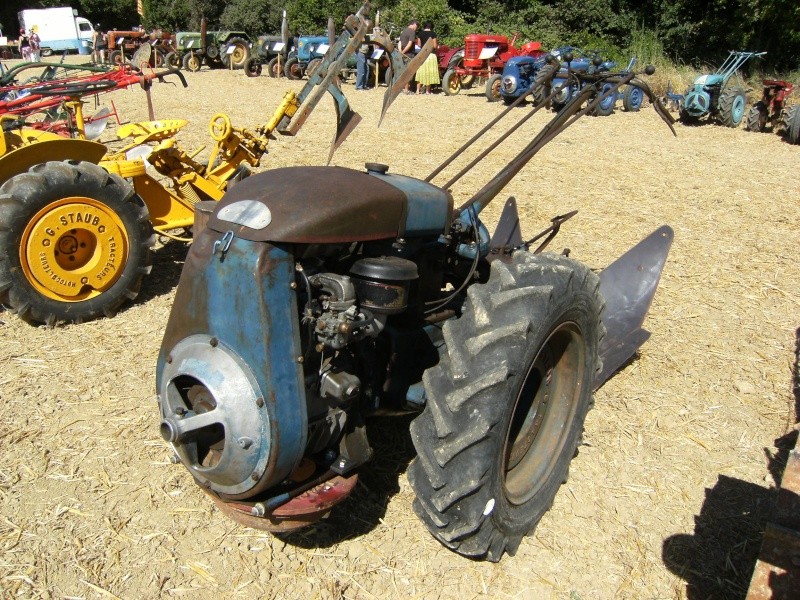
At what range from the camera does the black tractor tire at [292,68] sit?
824 inches

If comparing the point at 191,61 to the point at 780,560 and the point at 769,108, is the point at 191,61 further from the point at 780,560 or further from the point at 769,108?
the point at 780,560

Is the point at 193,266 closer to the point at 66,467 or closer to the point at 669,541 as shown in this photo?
the point at 66,467

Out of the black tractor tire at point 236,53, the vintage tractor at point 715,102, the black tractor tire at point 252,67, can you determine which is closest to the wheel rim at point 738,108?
the vintage tractor at point 715,102

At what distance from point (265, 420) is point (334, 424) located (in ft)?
1.18

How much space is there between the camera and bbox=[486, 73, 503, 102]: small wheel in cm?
1598

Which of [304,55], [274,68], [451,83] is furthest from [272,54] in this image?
[451,83]

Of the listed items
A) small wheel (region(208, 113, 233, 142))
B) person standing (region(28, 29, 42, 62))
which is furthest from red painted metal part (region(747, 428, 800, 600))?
person standing (region(28, 29, 42, 62))

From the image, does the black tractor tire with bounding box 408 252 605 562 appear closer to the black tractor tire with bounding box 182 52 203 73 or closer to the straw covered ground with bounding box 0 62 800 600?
the straw covered ground with bounding box 0 62 800 600

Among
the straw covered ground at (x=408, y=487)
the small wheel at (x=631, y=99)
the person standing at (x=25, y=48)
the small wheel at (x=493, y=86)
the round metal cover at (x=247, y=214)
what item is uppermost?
the round metal cover at (x=247, y=214)

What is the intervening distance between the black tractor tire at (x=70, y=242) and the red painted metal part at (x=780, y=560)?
12.8 ft

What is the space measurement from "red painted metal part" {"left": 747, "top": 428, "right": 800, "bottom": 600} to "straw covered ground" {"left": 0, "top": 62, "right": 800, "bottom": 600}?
1.98 ft

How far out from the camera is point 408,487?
3023 millimetres

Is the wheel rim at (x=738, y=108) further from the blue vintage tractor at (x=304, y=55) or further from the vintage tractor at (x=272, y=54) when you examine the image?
the vintage tractor at (x=272, y=54)

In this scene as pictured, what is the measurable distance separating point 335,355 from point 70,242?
2.81 m
